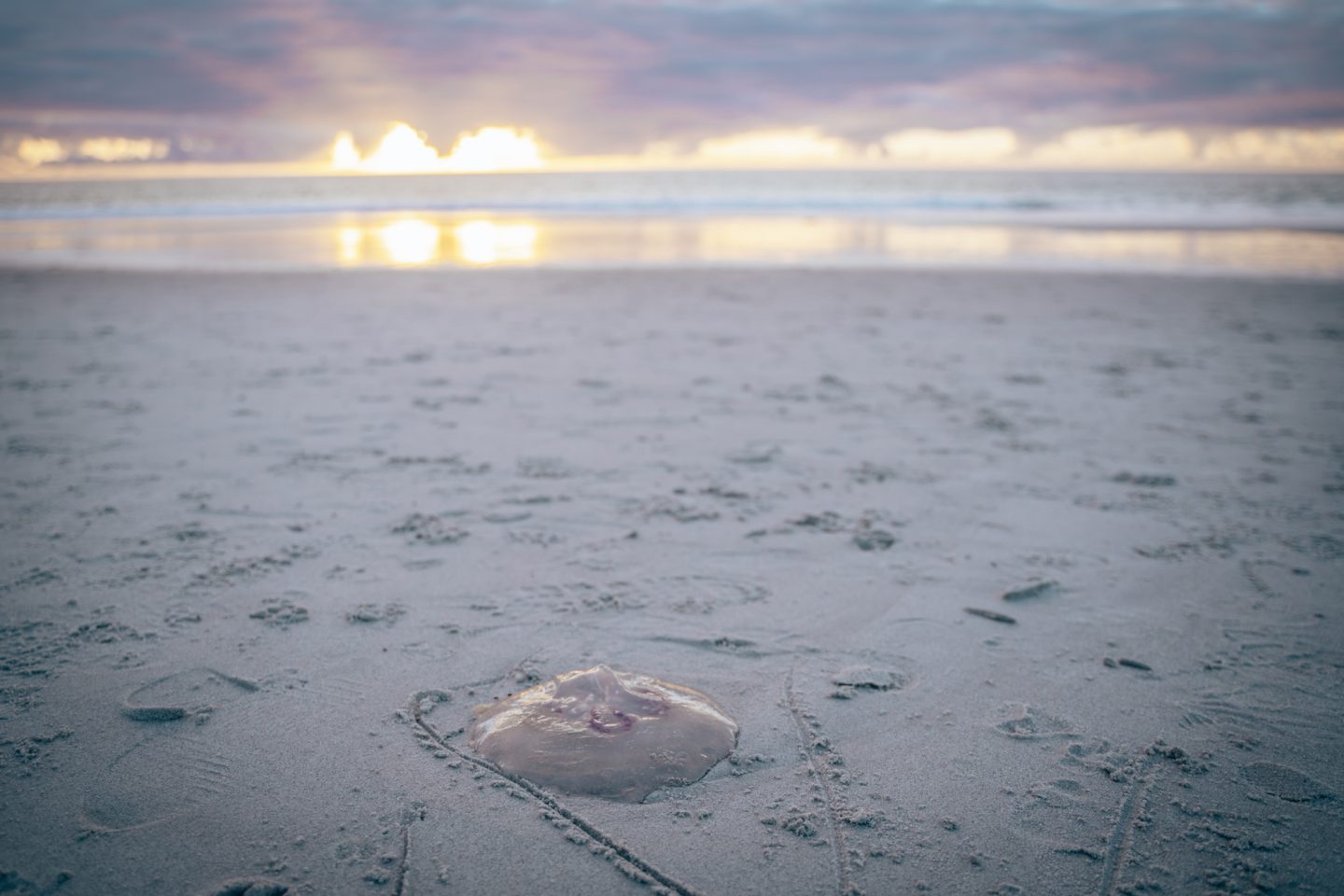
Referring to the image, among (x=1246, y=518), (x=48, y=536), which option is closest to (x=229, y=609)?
(x=48, y=536)

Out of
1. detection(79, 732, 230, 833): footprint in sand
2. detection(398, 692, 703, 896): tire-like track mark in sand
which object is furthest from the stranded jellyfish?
detection(79, 732, 230, 833): footprint in sand

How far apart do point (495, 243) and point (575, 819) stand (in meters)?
18.0

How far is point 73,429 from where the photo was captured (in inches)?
196

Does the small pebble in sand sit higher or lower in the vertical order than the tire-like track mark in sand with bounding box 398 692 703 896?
higher

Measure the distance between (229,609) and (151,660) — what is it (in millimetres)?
358

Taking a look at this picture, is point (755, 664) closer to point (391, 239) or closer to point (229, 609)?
point (229, 609)

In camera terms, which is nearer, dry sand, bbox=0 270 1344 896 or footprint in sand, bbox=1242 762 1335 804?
dry sand, bbox=0 270 1344 896

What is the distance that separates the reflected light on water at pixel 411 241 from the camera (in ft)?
49.2

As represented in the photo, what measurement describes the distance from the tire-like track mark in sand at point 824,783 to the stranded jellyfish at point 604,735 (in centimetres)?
21

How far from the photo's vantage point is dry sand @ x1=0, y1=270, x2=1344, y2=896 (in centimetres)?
191

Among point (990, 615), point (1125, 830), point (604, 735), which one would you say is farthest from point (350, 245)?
point (1125, 830)

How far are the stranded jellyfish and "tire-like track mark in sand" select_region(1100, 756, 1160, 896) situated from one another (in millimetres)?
948

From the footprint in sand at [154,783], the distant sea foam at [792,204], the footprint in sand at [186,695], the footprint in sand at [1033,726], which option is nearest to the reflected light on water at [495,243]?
the distant sea foam at [792,204]

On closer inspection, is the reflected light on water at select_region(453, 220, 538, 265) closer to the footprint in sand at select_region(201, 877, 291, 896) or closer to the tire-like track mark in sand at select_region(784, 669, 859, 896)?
the tire-like track mark in sand at select_region(784, 669, 859, 896)
